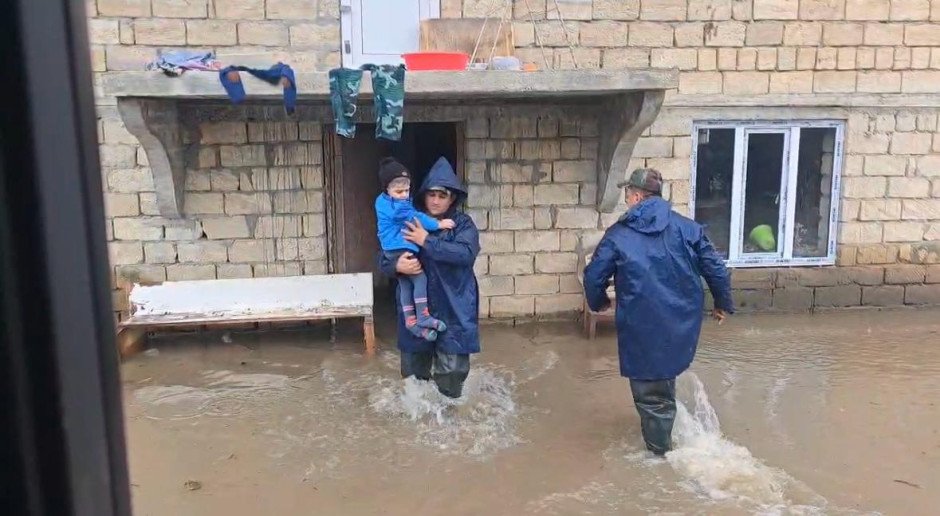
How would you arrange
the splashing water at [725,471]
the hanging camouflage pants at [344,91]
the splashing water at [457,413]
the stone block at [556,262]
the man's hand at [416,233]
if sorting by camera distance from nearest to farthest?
the splashing water at [725,471] < the man's hand at [416,233] < the splashing water at [457,413] < the hanging camouflage pants at [344,91] < the stone block at [556,262]

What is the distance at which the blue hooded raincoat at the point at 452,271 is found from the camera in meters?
4.15

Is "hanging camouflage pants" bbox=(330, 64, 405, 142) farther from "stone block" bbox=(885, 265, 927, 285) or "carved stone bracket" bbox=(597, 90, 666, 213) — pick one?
"stone block" bbox=(885, 265, 927, 285)

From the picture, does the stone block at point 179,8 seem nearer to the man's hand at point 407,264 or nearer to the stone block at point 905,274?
the man's hand at point 407,264

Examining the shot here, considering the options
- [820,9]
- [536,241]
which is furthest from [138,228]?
[820,9]

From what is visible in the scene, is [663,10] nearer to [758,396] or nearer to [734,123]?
[734,123]

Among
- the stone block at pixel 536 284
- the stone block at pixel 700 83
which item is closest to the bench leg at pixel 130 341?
the stone block at pixel 536 284

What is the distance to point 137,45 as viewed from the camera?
5.93m

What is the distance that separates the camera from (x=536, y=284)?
22.0 ft

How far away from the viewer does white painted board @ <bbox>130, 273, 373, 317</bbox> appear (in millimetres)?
5996

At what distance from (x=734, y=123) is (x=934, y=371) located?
2.66 m

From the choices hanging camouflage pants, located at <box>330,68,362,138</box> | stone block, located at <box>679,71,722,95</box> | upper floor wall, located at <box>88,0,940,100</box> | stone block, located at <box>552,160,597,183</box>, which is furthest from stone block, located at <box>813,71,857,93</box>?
hanging camouflage pants, located at <box>330,68,362,138</box>

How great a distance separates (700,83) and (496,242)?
2326mm

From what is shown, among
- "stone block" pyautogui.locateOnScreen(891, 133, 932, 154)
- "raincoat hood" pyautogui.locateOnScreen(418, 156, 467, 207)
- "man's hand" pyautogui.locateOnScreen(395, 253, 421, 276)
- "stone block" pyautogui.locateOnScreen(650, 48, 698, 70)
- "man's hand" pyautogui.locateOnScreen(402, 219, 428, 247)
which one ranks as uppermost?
"stone block" pyautogui.locateOnScreen(650, 48, 698, 70)

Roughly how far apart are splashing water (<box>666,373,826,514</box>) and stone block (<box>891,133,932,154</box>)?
398 centimetres
